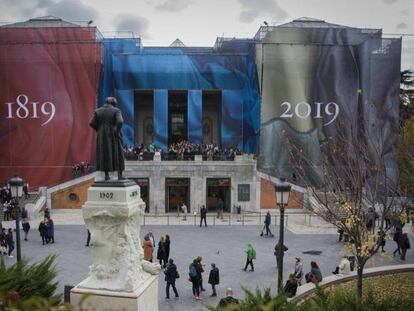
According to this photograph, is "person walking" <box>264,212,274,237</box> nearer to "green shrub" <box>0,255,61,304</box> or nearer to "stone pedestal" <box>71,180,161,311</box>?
"stone pedestal" <box>71,180,161,311</box>

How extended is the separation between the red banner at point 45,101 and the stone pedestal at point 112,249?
91.6ft

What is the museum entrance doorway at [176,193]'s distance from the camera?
108 ft

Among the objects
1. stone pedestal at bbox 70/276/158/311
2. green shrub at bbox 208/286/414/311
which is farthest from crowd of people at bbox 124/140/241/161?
green shrub at bbox 208/286/414/311

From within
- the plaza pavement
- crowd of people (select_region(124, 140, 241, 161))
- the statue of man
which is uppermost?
the statue of man

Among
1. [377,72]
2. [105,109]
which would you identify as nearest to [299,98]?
[377,72]

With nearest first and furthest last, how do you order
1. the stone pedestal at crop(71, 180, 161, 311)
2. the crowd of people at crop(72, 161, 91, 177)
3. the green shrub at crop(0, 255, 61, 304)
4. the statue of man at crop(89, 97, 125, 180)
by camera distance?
the green shrub at crop(0, 255, 61, 304)
the stone pedestal at crop(71, 180, 161, 311)
the statue of man at crop(89, 97, 125, 180)
the crowd of people at crop(72, 161, 91, 177)

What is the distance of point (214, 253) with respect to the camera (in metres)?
19.6

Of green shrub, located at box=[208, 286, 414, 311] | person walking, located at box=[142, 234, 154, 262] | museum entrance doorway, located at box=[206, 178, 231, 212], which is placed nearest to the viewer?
green shrub, located at box=[208, 286, 414, 311]

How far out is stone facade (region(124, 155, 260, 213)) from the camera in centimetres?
3247

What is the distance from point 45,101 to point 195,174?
14320mm

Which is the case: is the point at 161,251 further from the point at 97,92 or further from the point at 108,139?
the point at 97,92

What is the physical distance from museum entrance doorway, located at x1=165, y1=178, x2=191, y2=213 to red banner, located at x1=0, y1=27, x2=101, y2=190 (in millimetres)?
7894

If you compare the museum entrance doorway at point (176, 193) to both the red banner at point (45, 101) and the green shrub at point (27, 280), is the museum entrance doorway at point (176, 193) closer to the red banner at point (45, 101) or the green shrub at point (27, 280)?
the red banner at point (45, 101)

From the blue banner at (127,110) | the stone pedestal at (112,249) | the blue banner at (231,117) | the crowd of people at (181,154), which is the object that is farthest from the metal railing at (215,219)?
the stone pedestal at (112,249)
